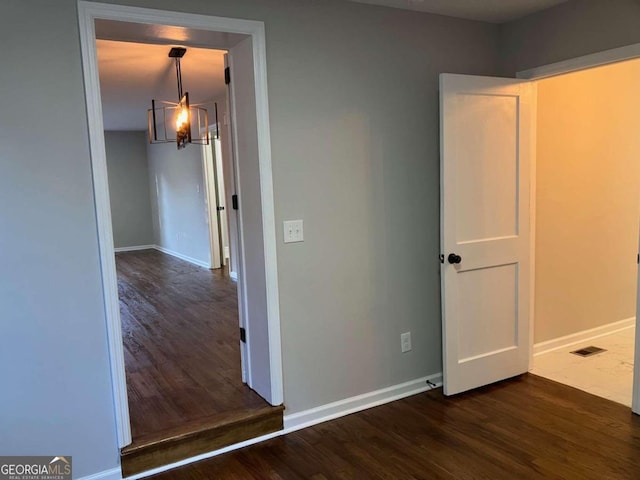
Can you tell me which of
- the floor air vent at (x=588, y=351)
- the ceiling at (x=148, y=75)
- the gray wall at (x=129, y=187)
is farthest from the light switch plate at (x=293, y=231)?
the gray wall at (x=129, y=187)

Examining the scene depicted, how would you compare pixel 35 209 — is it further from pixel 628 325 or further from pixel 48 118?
pixel 628 325

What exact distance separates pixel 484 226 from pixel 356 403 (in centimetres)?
141

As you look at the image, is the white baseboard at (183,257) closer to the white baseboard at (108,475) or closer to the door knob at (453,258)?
the door knob at (453,258)

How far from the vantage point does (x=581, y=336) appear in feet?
13.6

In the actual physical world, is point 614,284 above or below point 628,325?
above

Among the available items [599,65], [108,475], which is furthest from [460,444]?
[599,65]

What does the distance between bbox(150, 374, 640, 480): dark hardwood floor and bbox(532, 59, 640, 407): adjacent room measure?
65 centimetres

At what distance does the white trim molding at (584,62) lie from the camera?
2816mm

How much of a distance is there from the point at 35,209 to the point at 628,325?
4647 millimetres

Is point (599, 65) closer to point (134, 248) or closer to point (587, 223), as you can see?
point (587, 223)

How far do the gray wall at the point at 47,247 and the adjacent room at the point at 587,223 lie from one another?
3.01 meters

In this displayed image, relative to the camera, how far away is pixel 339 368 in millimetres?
3066

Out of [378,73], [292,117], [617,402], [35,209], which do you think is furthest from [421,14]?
[617,402]

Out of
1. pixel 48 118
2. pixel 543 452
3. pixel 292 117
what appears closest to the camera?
pixel 48 118
